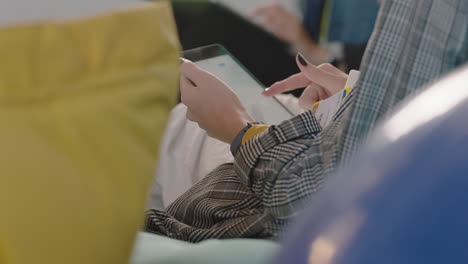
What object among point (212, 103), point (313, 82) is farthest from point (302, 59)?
point (212, 103)

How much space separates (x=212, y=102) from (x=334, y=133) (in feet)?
0.69

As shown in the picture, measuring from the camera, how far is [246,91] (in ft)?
2.87

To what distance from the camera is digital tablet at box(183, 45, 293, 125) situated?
0.86 metres

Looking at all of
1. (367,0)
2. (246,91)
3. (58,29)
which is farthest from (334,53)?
(58,29)

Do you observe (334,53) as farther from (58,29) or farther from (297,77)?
(58,29)

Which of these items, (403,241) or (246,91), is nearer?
(403,241)

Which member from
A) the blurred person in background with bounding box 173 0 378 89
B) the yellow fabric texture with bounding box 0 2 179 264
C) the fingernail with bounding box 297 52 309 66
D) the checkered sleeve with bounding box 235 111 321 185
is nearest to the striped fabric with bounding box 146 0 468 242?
the checkered sleeve with bounding box 235 111 321 185

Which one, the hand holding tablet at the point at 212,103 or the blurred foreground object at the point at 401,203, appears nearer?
the blurred foreground object at the point at 401,203

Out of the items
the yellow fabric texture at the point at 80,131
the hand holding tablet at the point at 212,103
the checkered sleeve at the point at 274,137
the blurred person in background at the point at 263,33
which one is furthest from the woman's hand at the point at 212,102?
the blurred person in background at the point at 263,33

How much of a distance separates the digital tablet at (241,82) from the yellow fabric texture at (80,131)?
1.85ft

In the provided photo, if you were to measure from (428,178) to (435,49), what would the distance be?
199mm

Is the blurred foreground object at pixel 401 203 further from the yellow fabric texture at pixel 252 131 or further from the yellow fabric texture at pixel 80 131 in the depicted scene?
the yellow fabric texture at pixel 252 131

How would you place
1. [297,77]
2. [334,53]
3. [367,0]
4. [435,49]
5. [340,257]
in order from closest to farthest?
[340,257]
[435,49]
[297,77]
[367,0]
[334,53]

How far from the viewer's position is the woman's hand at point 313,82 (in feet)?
2.61
